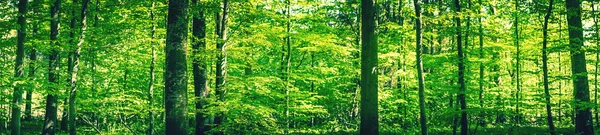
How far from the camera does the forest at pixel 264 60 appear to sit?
9.61m

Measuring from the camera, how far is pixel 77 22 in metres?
16.9

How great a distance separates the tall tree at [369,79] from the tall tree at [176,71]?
4809 millimetres

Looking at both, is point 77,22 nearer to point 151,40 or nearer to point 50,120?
point 50,120

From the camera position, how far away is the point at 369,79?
1004 centimetres

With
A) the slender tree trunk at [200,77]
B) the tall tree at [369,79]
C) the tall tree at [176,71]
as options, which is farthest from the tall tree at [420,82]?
the tall tree at [176,71]

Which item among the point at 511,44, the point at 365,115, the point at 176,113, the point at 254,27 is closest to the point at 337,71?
the point at 254,27

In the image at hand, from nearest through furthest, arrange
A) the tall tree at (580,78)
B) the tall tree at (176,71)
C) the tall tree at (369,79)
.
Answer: the tall tree at (176,71) < the tall tree at (369,79) < the tall tree at (580,78)

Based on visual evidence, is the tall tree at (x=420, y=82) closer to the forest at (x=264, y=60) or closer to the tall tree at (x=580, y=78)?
the forest at (x=264, y=60)

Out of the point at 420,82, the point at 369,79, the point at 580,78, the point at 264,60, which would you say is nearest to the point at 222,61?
the point at 369,79

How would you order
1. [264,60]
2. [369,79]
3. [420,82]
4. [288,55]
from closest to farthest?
[369,79], [420,82], [288,55], [264,60]

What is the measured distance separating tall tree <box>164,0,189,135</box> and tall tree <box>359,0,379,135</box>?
481 centimetres

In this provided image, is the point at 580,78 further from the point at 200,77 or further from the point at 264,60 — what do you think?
the point at 264,60

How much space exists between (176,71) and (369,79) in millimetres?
5160

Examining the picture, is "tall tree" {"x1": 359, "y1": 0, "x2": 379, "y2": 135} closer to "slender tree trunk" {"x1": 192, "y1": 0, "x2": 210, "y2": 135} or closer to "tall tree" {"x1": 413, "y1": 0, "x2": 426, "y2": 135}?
"tall tree" {"x1": 413, "y1": 0, "x2": 426, "y2": 135}
